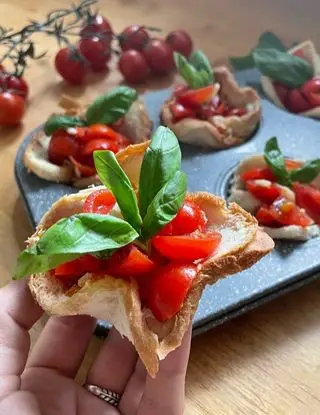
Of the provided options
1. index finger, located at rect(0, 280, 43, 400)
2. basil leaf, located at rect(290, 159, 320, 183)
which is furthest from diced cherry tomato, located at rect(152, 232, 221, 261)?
basil leaf, located at rect(290, 159, 320, 183)

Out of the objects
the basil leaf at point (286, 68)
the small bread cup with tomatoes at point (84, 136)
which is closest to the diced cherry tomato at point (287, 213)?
the small bread cup with tomatoes at point (84, 136)

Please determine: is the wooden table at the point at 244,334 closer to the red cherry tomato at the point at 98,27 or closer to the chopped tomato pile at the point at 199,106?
the red cherry tomato at the point at 98,27

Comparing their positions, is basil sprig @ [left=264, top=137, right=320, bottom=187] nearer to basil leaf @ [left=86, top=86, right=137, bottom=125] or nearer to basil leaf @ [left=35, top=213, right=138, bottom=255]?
basil leaf @ [left=86, top=86, right=137, bottom=125]

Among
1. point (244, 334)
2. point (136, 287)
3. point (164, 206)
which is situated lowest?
point (244, 334)

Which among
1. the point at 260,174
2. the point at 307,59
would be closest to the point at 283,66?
the point at 307,59

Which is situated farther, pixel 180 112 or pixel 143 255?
pixel 180 112

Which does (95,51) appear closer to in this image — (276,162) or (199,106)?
(199,106)

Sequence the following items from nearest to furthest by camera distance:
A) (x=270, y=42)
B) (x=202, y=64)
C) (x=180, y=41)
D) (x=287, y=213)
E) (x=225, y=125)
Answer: (x=287, y=213) → (x=225, y=125) → (x=202, y=64) → (x=270, y=42) → (x=180, y=41)
